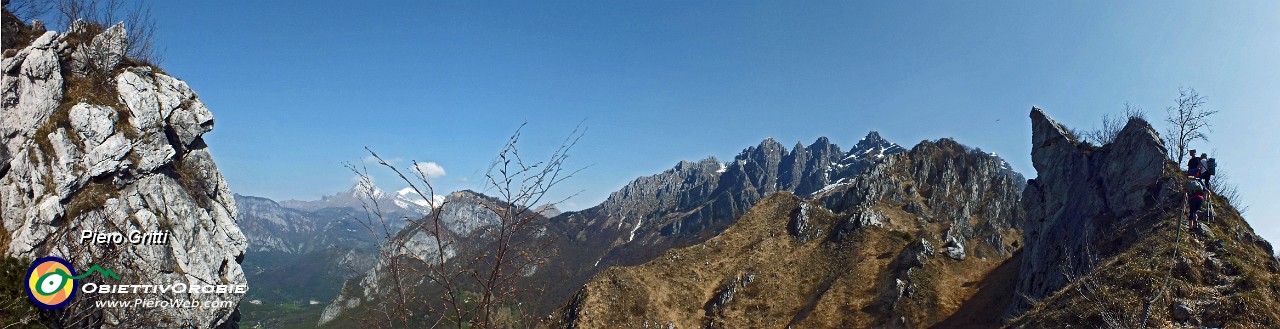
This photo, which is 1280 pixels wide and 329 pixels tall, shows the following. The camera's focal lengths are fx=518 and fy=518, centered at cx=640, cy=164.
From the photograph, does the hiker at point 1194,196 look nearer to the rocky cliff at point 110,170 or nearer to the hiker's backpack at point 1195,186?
the hiker's backpack at point 1195,186

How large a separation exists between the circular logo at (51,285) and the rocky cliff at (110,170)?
555 inches

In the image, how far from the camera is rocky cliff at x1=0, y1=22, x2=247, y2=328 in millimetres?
32344

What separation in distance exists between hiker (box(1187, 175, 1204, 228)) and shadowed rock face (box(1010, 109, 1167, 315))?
16.1 feet

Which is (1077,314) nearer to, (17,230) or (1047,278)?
(1047,278)

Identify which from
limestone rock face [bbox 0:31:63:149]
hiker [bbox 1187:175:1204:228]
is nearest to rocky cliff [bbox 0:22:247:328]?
limestone rock face [bbox 0:31:63:149]

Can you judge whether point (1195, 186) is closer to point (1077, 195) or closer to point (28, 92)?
point (1077, 195)

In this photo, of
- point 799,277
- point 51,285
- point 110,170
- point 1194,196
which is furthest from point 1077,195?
point 110,170

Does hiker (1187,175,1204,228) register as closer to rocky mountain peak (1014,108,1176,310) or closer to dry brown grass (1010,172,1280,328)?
dry brown grass (1010,172,1280,328)

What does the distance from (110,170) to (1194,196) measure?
6252cm

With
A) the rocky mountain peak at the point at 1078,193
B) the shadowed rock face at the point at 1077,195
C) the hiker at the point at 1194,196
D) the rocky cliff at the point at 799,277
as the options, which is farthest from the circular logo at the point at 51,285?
the rocky mountain peak at the point at 1078,193

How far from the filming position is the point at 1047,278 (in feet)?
117

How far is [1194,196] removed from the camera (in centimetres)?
2294

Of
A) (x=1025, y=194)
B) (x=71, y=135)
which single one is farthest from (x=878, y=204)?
(x=71, y=135)

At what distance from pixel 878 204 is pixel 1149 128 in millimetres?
55328
